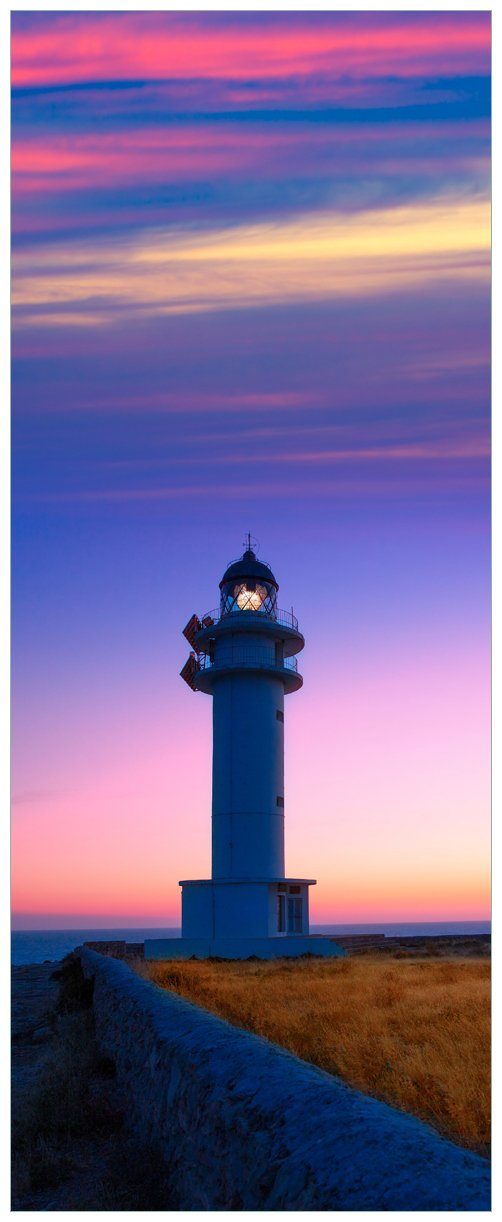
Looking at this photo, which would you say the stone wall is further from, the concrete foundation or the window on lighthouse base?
the window on lighthouse base

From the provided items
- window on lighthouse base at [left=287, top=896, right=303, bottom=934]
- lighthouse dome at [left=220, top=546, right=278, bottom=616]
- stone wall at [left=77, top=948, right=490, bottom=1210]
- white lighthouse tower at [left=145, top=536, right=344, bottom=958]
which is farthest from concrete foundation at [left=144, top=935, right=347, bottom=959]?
stone wall at [left=77, top=948, right=490, bottom=1210]

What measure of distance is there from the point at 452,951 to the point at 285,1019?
23.5 m

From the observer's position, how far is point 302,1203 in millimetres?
4137

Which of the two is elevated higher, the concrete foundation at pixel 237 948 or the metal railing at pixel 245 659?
the metal railing at pixel 245 659

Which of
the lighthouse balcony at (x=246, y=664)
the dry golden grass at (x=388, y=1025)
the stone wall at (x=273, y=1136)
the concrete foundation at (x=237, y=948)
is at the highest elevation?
the lighthouse balcony at (x=246, y=664)

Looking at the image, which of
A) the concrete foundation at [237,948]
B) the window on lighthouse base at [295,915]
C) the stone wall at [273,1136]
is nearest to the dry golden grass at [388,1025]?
the stone wall at [273,1136]

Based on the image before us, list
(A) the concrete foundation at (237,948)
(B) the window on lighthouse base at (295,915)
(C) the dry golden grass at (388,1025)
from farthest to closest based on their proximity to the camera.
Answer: (B) the window on lighthouse base at (295,915) → (A) the concrete foundation at (237,948) → (C) the dry golden grass at (388,1025)

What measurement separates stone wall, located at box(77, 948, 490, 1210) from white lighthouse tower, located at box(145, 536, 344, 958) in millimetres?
21700

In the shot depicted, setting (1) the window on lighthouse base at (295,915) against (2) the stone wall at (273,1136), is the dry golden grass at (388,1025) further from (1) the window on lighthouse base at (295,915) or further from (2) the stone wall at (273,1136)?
(1) the window on lighthouse base at (295,915)

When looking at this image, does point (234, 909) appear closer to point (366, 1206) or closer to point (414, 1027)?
point (414, 1027)

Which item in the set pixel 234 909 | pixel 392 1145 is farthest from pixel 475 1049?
pixel 234 909

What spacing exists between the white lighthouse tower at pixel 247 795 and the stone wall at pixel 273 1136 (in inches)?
854

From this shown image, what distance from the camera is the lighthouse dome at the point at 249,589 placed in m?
32.5

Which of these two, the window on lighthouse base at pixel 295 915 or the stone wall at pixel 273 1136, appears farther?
the window on lighthouse base at pixel 295 915
